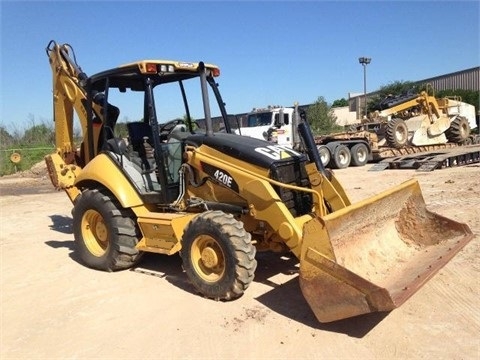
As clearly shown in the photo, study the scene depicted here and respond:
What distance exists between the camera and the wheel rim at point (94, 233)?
6387 mm

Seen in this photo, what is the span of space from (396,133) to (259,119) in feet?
18.9

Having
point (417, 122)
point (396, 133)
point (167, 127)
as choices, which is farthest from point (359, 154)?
point (167, 127)

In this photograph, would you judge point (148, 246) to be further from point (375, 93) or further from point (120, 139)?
point (375, 93)

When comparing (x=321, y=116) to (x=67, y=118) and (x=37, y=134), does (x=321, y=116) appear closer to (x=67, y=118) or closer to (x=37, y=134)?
(x=37, y=134)

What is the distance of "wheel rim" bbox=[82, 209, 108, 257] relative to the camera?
6.39 m

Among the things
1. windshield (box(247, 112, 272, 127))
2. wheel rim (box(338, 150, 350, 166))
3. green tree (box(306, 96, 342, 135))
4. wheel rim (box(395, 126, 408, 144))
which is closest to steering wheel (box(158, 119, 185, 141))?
windshield (box(247, 112, 272, 127))

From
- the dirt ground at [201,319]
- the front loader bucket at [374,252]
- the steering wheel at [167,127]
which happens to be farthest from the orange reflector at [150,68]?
the front loader bucket at [374,252]

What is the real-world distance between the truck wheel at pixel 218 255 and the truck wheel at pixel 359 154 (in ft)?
49.7

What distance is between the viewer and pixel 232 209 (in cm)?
534

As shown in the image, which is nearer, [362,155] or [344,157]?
[344,157]

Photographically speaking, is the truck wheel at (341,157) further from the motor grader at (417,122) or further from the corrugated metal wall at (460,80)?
the corrugated metal wall at (460,80)

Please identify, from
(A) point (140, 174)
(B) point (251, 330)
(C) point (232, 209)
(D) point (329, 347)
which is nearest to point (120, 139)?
(A) point (140, 174)

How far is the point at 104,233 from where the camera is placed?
639 cm

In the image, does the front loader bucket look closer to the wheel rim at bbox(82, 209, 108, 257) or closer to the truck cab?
the wheel rim at bbox(82, 209, 108, 257)
